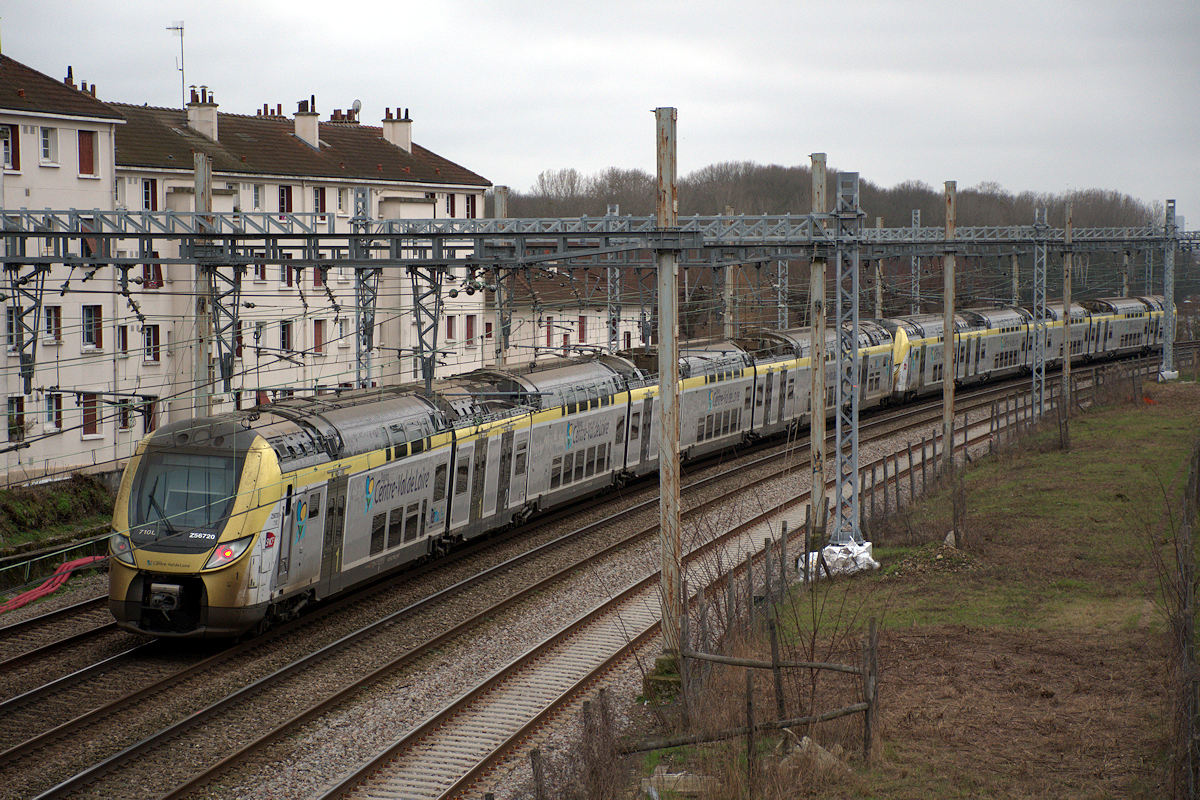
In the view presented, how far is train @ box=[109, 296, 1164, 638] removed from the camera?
630 inches

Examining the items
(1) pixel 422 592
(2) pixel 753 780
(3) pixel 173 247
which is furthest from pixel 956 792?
(3) pixel 173 247

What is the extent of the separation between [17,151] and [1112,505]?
103ft

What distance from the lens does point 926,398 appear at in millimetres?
49219

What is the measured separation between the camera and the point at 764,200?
8669 centimetres

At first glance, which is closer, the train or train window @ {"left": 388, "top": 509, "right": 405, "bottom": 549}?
the train

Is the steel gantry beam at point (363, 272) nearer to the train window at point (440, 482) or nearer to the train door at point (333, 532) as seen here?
the train window at point (440, 482)

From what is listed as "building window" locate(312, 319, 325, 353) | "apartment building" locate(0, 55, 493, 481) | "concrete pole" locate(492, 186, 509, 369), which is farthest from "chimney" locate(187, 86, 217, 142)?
"concrete pole" locate(492, 186, 509, 369)

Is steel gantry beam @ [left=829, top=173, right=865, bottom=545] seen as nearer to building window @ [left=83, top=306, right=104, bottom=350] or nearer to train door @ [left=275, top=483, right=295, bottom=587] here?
train door @ [left=275, top=483, right=295, bottom=587]

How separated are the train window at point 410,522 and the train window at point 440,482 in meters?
0.68

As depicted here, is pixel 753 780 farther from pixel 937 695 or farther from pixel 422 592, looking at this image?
pixel 422 592

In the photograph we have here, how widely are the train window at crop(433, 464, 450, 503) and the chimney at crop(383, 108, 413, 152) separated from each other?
37180 mm

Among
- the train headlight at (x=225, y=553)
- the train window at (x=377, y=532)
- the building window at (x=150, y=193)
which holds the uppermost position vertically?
the building window at (x=150, y=193)

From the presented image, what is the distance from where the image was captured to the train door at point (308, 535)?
1691 centimetres

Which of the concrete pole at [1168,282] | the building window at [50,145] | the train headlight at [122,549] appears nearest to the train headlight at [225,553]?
the train headlight at [122,549]
